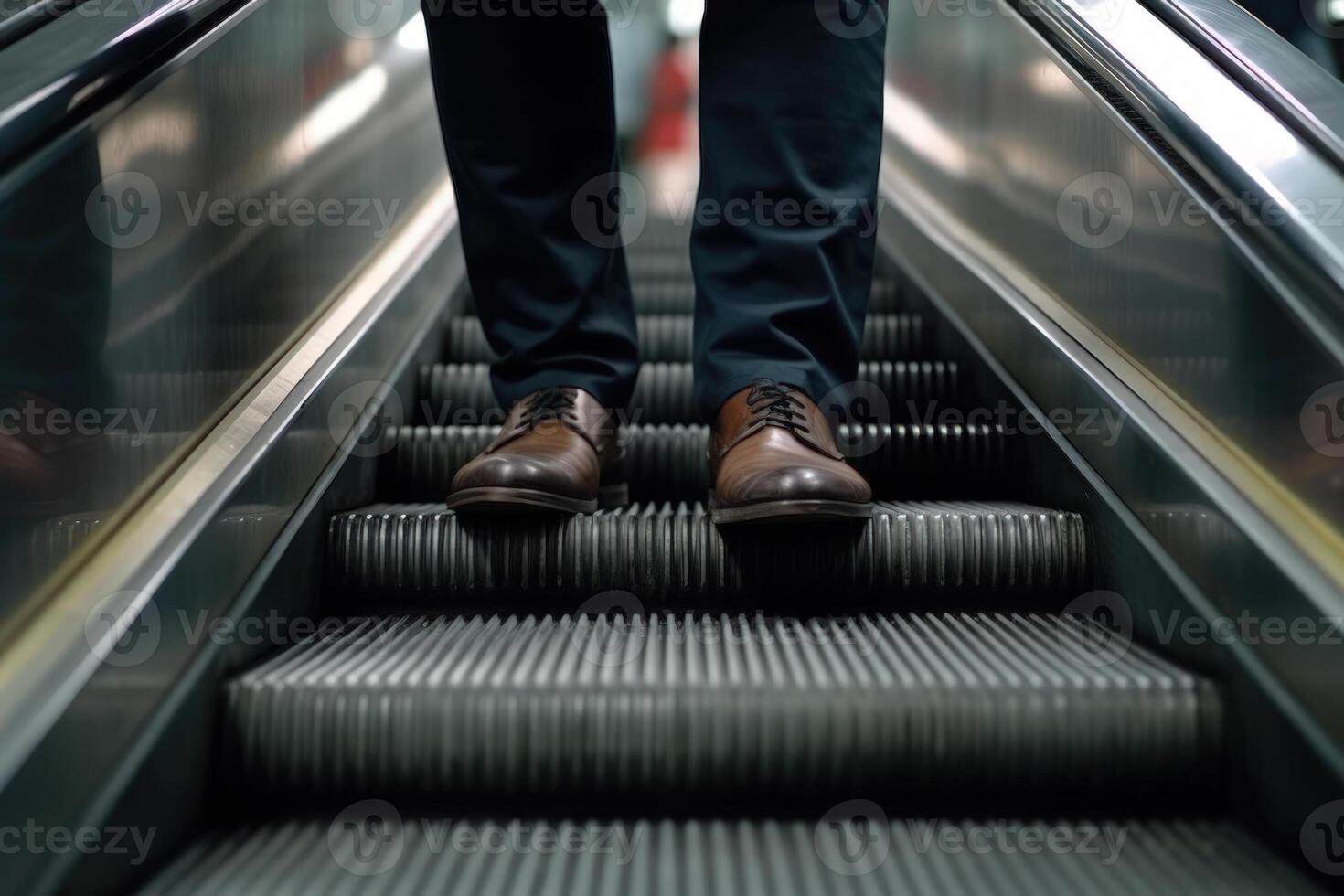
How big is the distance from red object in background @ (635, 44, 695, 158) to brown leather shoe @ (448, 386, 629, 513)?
402 cm

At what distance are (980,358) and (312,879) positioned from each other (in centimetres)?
114

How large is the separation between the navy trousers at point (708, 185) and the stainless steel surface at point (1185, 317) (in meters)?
0.29

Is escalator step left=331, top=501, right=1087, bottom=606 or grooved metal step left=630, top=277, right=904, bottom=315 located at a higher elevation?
grooved metal step left=630, top=277, right=904, bottom=315

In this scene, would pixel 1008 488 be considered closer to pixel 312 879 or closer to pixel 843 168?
pixel 843 168

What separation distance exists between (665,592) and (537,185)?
0.53 metres

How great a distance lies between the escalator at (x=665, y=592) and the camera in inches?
26.6

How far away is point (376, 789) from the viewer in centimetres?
77

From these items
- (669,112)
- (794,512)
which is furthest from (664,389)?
(669,112)

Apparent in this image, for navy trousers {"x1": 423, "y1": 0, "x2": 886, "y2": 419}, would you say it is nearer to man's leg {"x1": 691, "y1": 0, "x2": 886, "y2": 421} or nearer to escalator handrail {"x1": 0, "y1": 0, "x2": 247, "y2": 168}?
man's leg {"x1": 691, "y1": 0, "x2": 886, "y2": 421}

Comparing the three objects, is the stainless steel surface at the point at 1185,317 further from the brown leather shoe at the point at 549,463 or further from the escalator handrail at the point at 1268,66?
the brown leather shoe at the point at 549,463

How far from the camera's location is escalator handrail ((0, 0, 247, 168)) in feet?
2.15

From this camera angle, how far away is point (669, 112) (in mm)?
4879

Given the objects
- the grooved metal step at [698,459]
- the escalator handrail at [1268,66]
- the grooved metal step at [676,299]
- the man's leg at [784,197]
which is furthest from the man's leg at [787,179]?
the grooved metal step at [676,299]

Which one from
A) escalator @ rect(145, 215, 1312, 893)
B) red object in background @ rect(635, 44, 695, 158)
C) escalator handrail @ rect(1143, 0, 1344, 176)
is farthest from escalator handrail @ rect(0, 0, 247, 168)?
red object in background @ rect(635, 44, 695, 158)
